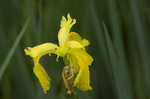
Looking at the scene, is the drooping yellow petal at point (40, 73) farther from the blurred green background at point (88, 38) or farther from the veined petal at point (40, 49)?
the blurred green background at point (88, 38)

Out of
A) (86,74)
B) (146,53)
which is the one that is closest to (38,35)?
(86,74)

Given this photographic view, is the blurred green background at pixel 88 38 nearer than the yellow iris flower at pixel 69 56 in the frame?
No

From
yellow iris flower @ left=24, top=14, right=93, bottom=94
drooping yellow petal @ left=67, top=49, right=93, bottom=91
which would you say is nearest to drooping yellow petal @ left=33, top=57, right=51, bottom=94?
yellow iris flower @ left=24, top=14, right=93, bottom=94

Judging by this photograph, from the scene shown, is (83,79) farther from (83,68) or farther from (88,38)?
(88,38)

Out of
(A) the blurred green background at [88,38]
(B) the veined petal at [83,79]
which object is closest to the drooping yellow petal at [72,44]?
(B) the veined petal at [83,79]

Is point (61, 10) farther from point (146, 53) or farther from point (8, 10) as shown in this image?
point (146, 53)

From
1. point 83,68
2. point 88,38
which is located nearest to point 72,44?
point 83,68
